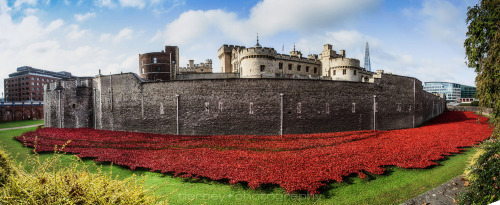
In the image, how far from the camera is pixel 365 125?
21.6m

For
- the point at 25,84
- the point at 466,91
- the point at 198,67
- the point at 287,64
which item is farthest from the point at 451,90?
the point at 25,84

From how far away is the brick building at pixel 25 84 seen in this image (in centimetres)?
7750

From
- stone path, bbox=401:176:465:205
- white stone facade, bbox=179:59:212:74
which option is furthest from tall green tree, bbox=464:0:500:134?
white stone facade, bbox=179:59:212:74

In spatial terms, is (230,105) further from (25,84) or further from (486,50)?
(25,84)

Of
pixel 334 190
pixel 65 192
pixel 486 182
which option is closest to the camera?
pixel 65 192

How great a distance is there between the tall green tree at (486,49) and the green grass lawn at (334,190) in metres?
4.96

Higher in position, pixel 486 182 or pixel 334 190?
pixel 486 182

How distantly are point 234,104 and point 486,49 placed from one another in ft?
53.5

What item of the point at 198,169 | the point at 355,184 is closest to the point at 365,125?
the point at 355,184

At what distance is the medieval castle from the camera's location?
62.0 feet

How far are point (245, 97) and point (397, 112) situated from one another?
1827 centimetres

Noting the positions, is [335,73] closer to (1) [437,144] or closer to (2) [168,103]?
(1) [437,144]

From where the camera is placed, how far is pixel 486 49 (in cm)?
1148

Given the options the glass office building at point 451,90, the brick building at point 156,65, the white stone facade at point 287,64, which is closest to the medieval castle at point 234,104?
the white stone facade at point 287,64
